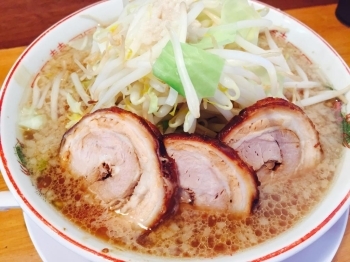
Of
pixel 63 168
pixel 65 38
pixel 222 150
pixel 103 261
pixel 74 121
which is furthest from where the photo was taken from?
pixel 65 38

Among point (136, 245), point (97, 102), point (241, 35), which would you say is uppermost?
point (241, 35)

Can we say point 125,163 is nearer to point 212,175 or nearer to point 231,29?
point 212,175

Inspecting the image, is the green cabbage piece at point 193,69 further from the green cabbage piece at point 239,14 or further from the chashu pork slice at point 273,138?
the green cabbage piece at point 239,14

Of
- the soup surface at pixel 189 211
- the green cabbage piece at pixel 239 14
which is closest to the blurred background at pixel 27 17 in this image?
the soup surface at pixel 189 211

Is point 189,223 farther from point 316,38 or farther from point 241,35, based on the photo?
point 316,38

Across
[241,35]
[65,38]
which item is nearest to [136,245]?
[241,35]
